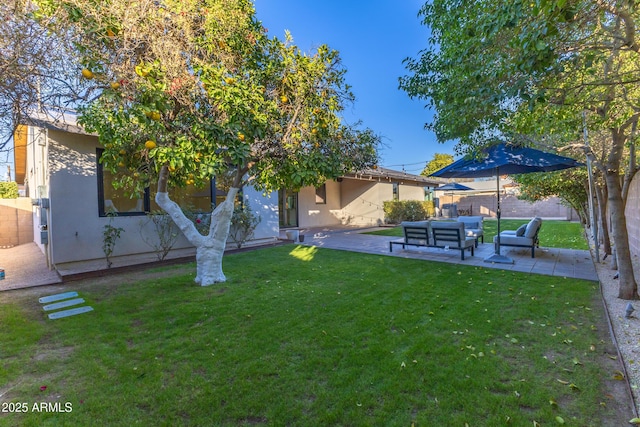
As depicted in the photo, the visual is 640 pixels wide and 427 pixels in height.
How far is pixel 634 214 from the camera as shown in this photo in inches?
290

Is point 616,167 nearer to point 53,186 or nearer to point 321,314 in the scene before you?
point 321,314

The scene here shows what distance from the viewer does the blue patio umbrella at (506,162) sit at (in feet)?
21.3

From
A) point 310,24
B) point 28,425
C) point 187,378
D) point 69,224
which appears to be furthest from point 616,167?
point 69,224

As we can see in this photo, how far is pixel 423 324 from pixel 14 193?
20451mm

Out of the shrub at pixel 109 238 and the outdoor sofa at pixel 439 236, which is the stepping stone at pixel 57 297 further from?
the outdoor sofa at pixel 439 236

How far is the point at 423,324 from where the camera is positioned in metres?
3.92

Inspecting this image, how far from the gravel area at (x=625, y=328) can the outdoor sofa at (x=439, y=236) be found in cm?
268

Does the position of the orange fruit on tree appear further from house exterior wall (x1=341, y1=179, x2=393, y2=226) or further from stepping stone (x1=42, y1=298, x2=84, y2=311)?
house exterior wall (x1=341, y1=179, x2=393, y2=226)

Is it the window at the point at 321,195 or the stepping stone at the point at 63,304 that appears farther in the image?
the window at the point at 321,195

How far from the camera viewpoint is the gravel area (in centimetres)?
275

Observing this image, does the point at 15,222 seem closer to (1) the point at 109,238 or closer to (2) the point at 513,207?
A: (1) the point at 109,238

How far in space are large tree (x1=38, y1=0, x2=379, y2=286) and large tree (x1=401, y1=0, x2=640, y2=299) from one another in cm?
190

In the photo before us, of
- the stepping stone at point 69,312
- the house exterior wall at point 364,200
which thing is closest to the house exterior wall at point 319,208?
the house exterior wall at point 364,200

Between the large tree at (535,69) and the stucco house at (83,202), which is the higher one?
the large tree at (535,69)
